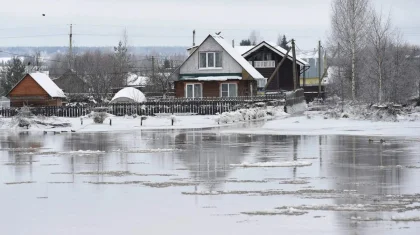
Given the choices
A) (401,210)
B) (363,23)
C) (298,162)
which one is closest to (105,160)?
(298,162)

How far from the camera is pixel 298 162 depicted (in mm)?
22062

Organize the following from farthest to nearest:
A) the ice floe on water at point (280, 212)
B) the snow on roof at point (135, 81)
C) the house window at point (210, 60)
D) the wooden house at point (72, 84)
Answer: the snow on roof at point (135, 81), the wooden house at point (72, 84), the house window at point (210, 60), the ice floe on water at point (280, 212)

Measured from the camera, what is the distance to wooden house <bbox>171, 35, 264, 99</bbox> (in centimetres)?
6619

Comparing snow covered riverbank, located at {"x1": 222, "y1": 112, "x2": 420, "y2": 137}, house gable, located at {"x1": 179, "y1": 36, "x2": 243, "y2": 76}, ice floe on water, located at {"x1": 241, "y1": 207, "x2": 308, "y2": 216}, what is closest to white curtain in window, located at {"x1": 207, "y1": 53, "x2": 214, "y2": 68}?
house gable, located at {"x1": 179, "y1": 36, "x2": 243, "y2": 76}

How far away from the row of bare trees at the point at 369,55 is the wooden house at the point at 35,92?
22355 millimetres

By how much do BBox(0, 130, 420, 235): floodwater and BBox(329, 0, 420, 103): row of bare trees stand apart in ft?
99.7

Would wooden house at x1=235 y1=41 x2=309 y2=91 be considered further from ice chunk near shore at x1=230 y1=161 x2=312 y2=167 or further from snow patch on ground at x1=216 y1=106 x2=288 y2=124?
ice chunk near shore at x1=230 y1=161 x2=312 y2=167

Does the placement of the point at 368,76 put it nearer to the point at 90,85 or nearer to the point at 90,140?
the point at 90,85

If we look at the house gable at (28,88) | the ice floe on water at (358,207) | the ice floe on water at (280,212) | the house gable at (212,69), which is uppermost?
the house gable at (212,69)

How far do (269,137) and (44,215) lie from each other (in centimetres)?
2000

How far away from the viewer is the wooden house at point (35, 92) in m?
62.0

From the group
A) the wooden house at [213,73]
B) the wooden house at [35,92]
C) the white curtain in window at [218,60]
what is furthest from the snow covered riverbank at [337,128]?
the wooden house at [35,92]

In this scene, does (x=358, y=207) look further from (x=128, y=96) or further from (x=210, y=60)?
(x=210, y=60)

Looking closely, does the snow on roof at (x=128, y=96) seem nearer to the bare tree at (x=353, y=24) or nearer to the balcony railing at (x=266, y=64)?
the bare tree at (x=353, y=24)
